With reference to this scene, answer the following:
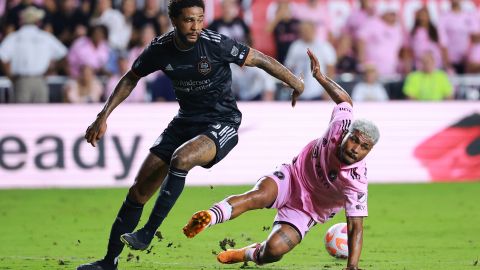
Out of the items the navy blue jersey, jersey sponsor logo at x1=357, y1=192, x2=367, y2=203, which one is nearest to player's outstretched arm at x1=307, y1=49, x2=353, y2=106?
the navy blue jersey

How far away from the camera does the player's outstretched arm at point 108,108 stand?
8.55 metres

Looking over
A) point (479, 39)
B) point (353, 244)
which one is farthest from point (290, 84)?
point (479, 39)

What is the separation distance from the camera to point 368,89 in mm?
17906

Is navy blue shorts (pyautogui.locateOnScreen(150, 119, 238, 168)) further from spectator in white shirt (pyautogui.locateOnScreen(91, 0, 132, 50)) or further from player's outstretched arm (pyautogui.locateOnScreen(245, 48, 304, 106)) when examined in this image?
spectator in white shirt (pyautogui.locateOnScreen(91, 0, 132, 50))

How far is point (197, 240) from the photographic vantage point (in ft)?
Answer: 36.6

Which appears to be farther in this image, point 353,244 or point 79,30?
point 79,30

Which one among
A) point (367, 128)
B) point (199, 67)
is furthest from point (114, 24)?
point (367, 128)

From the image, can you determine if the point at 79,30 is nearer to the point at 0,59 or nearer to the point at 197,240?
the point at 0,59

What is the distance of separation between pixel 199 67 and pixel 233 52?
0.31 m

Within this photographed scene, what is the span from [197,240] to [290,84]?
2990mm

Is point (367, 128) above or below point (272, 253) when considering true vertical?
above

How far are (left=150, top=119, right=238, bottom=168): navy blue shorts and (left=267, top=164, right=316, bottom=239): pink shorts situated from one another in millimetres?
525

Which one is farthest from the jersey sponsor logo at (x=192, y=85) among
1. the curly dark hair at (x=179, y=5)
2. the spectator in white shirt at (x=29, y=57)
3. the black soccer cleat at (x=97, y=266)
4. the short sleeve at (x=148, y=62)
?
the spectator in white shirt at (x=29, y=57)

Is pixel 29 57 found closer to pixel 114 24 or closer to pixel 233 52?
pixel 114 24
